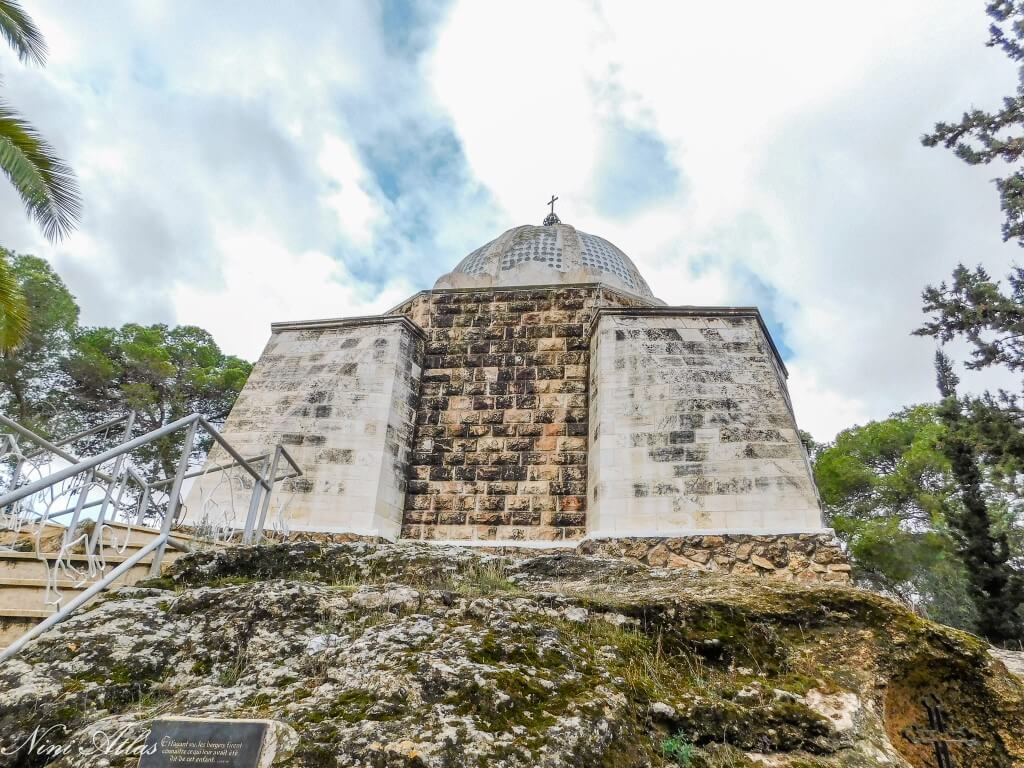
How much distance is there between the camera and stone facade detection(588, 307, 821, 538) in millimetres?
6105

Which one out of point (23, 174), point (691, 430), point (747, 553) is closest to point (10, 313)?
point (23, 174)

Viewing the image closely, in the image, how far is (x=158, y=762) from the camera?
193 cm

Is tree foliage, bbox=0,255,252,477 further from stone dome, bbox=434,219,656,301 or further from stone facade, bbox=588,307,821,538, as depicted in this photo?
stone facade, bbox=588,307,821,538

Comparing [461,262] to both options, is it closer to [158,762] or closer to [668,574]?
[668,574]

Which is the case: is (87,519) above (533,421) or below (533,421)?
below

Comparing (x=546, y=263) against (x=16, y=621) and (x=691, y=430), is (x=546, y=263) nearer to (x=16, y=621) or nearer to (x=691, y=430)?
(x=691, y=430)

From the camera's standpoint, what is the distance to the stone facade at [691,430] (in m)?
6.11

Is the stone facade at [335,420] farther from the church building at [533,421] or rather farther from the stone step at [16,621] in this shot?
the stone step at [16,621]

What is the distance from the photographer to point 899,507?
17.0 meters

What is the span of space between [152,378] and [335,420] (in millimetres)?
10833

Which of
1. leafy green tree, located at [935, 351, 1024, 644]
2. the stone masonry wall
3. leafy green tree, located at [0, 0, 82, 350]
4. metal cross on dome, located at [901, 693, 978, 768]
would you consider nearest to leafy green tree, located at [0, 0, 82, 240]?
leafy green tree, located at [0, 0, 82, 350]

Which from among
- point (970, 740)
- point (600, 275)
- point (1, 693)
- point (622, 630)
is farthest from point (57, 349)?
point (970, 740)

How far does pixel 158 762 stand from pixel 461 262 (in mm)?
10115

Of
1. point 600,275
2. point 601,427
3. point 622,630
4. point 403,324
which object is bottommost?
point 622,630
